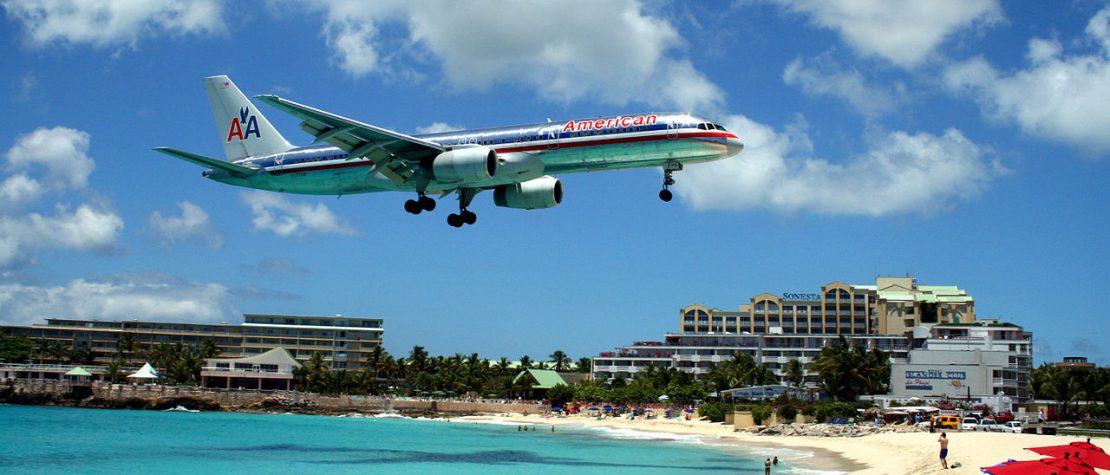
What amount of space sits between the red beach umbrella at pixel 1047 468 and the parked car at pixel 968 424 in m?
42.0

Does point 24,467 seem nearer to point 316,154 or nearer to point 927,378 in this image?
point 316,154

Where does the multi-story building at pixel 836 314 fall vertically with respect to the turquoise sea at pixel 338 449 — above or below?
above

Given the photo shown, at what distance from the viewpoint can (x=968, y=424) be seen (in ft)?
226

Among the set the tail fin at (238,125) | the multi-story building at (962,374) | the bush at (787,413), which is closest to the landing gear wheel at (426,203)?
the tail fin at (238,125)

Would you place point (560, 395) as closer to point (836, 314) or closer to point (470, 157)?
point (836, 314)

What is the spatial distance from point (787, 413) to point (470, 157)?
58.9 metres

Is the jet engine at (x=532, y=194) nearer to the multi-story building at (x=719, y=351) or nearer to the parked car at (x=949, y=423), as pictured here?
the parked car at (x=949, y=423)

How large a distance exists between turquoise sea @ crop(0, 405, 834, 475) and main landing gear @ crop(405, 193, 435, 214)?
24444 mm

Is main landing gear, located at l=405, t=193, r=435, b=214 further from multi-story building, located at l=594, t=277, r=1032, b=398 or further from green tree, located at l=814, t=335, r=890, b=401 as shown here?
multi-story building, located at l=594, t=277, r=1032, b=398

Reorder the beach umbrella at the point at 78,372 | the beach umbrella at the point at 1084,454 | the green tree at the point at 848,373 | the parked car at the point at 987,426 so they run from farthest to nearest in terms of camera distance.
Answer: the beach umbrella at the point at 78,372
the green tree at the point at 848,373
the parked car at the point at 987,426
the beach umbrella at the point at 1084,454

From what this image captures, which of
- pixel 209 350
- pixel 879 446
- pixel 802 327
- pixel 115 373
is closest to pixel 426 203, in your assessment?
pixel 879 446

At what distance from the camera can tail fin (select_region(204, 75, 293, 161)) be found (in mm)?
52344

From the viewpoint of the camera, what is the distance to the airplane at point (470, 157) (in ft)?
132

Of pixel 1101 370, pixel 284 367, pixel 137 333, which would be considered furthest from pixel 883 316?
pixel 137 333
